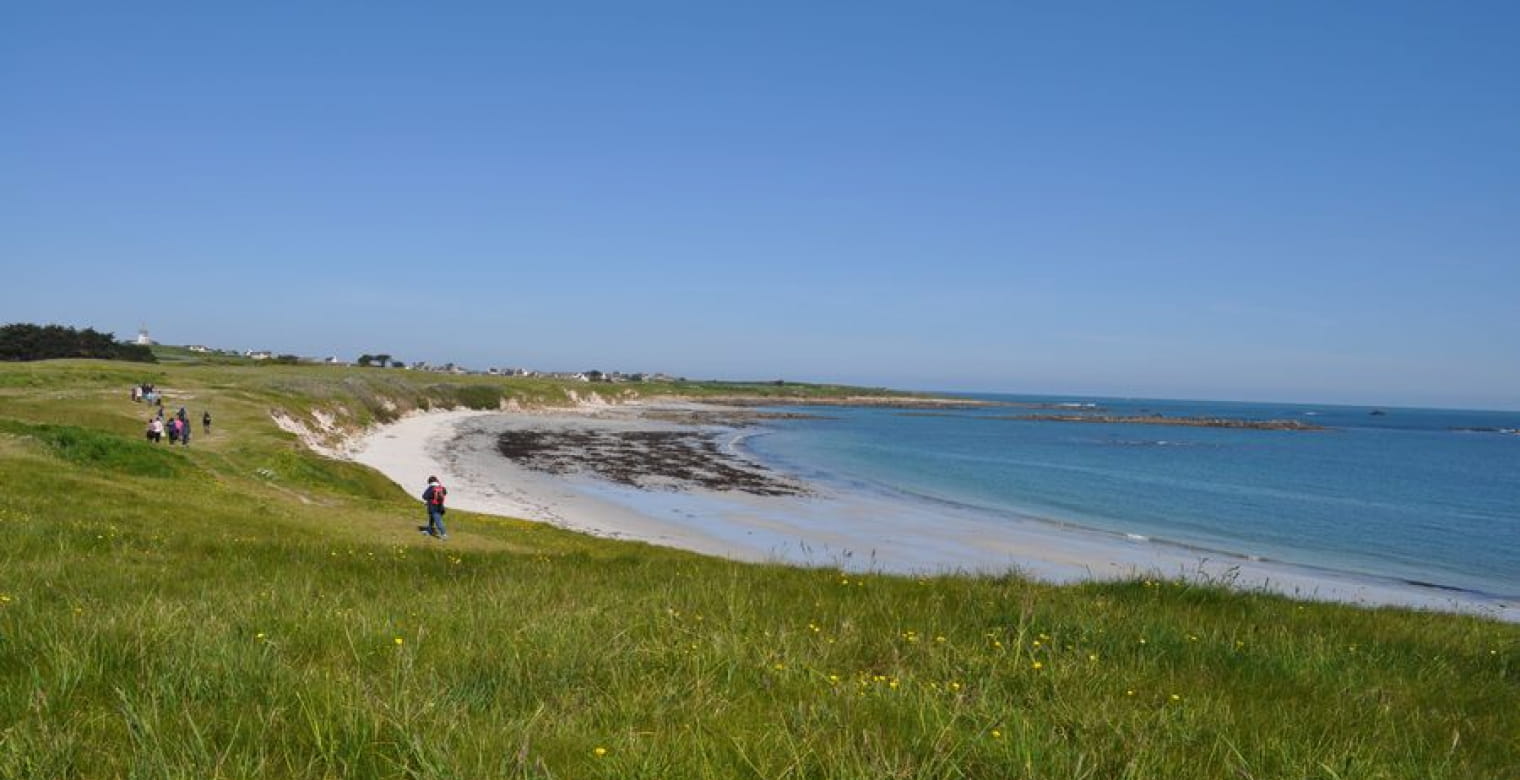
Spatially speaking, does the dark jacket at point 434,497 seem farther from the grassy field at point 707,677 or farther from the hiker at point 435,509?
the grassy field at point 707,677

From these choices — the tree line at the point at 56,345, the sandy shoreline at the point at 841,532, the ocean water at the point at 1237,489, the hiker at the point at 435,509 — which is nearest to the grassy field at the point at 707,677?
the sandy shoreline at the point at 841,532

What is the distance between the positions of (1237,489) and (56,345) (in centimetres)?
12260

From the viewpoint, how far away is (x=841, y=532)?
40438 mm

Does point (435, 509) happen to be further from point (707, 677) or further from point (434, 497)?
point (707, 677)

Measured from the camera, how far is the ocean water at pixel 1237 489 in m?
40.6

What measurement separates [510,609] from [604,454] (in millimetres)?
67395

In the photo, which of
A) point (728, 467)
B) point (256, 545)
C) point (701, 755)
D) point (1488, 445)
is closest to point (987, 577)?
point (701, 755)

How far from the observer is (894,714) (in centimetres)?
505

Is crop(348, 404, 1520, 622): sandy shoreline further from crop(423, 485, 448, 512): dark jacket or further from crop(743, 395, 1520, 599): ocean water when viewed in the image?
crop(423, 485, 448, 512): dark jacket

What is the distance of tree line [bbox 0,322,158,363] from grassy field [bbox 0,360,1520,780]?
113975 millimetres

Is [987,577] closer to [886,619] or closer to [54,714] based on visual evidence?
[886,619]

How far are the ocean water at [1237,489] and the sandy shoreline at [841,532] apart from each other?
3646 mm

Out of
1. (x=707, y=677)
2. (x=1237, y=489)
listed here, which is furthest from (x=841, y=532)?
(x=1237, y=489)

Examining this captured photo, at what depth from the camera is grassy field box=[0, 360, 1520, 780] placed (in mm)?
4262
